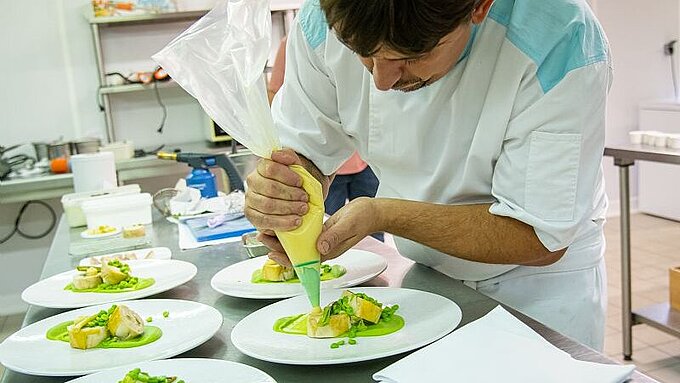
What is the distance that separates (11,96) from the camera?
4.33 m

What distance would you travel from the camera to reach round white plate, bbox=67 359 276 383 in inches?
38.6

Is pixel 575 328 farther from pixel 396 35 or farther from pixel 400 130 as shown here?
pixel 396 35

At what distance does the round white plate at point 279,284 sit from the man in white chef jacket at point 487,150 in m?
0.07

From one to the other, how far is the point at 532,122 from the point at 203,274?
85 centimetres

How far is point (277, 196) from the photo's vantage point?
1.23 m

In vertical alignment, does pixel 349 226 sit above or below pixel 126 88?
below

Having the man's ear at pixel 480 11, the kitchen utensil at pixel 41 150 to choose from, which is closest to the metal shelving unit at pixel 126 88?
the kitchen utensil at pixel 41 150

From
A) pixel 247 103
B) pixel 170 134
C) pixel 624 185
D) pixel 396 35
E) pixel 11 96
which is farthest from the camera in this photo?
pixel 170 134

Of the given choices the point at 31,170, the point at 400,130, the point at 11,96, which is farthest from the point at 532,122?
the point at 11,96

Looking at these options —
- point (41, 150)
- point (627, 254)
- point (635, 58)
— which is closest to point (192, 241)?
point (627, 254)

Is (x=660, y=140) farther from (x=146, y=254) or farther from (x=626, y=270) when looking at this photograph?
(x=146, y=254)

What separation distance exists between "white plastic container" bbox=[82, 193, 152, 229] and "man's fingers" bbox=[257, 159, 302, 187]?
1220 mm

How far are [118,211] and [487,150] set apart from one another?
1446 millimetres

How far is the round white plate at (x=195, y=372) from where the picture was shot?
3.22 ft
